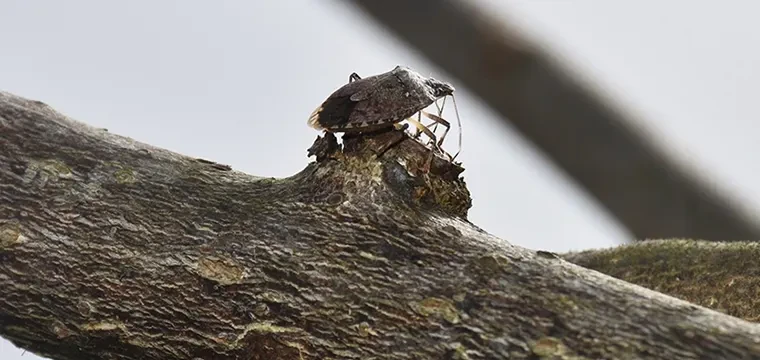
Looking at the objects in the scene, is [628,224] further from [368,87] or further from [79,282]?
[79,282]

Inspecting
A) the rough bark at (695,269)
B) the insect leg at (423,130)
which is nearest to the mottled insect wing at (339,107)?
the insect leg at (423,130)

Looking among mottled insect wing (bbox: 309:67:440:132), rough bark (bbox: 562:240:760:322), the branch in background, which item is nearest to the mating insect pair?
mottled insect wing (bbox: 309:67:440:132)

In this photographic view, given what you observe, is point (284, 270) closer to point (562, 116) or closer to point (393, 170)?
point (393, 170)

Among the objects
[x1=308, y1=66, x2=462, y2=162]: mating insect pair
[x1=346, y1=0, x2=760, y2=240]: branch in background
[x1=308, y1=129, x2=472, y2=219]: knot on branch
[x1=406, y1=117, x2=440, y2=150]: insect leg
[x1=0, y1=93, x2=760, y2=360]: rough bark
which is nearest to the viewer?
[x1=0, y1=93, x2=760, y2=360]: rough bark

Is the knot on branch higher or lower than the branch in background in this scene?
lower

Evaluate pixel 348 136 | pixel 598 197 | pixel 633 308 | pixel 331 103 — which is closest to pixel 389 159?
pixel 348 136

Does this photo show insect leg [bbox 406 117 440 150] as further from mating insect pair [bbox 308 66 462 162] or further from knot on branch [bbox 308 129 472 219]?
knot on branch [bbox 308 129 472 219]
